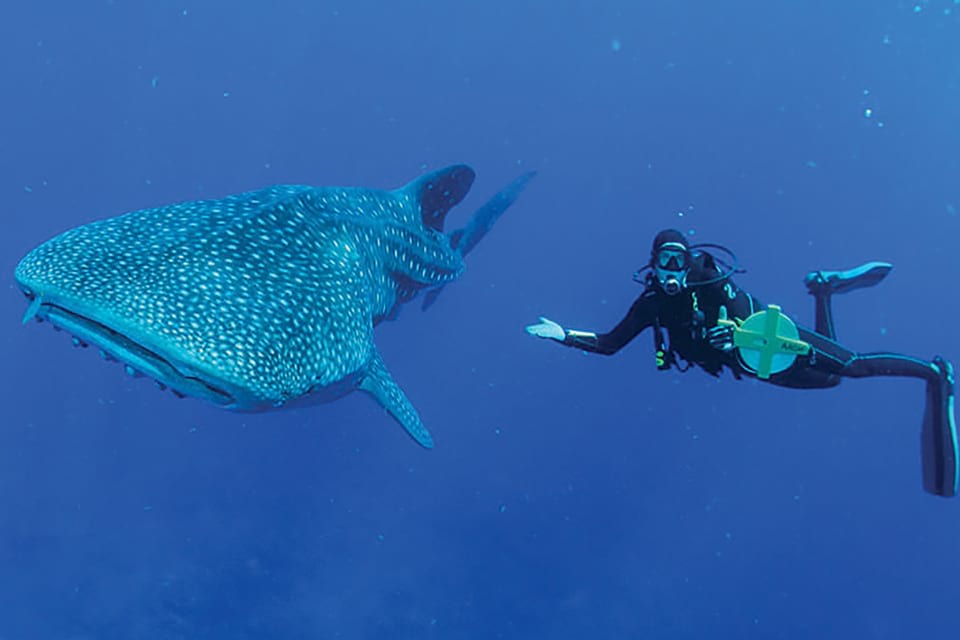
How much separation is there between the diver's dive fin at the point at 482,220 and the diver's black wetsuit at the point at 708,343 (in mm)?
3452

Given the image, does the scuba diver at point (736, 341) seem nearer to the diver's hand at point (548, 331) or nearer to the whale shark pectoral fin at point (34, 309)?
the diver's hand at point (548, 331)

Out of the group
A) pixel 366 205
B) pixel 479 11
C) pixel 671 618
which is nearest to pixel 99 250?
pixel 366 205

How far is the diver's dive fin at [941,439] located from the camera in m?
6.74

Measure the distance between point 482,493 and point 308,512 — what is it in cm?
413

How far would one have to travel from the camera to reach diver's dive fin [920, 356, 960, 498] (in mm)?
6742

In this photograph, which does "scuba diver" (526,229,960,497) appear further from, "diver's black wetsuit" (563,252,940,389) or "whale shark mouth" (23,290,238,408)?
"whale shark mouth" (23,290,238,408)

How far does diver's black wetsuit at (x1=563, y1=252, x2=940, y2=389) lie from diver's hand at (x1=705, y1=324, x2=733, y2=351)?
59 millimetres

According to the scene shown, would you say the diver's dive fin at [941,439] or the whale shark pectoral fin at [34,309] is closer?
the whale shark pectoral fin at [34,309]

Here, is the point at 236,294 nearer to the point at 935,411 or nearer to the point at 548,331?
the point at 548,331

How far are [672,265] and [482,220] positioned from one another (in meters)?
4.94

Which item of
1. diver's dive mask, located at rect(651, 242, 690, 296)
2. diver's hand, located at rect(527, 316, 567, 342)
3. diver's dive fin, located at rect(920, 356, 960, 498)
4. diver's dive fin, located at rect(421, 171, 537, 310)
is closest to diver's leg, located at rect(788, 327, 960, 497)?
diver's dive fin, located at rect(920, 356, 960, 498)

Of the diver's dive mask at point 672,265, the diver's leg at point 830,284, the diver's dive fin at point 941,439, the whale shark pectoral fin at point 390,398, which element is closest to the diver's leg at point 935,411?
the diver's dive fin at point 941,439

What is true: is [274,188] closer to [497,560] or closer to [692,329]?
[692,329]

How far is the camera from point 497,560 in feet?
53.3
